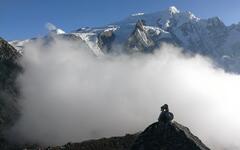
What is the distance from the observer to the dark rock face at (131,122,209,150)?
179625mm

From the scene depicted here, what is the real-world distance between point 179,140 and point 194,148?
5.38 meters

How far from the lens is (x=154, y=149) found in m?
178

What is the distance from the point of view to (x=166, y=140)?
18138 cm

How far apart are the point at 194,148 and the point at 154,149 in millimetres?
13596

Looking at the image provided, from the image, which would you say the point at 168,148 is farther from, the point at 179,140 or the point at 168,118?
the point at 168,118

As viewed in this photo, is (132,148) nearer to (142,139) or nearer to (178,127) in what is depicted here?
(142,139)

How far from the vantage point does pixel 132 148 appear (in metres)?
184

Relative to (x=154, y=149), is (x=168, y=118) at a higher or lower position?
higher

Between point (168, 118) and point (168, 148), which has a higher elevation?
point (168, 118)

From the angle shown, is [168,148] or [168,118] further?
[168,118]

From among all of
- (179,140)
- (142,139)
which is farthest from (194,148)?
(142,139)

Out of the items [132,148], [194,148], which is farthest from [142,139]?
[194,148]

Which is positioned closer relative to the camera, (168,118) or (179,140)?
(179,140)

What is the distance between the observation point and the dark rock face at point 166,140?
589ft
